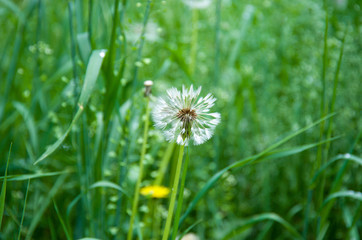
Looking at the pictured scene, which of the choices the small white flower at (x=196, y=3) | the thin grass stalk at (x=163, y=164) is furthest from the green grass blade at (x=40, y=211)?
the small white flower at (x=196, y=3)

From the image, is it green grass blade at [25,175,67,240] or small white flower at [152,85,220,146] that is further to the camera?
green grass blade at [25,175,67,240]

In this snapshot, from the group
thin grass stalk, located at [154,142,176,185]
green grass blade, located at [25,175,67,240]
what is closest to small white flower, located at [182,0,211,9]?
thin grass stalk, located at [154,142,176,185]

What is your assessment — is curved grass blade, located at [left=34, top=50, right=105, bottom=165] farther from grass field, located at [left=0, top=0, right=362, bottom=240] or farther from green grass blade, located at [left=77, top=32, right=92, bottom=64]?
green grass blade, located at [left=77, top=32, right=92, bottom=64]

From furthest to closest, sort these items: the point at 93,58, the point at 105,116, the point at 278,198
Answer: the point at 278,198 < the point at 105,116 < the point at 93,58

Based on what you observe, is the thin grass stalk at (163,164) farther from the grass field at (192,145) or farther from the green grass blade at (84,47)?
the green grass blade at (84,47)

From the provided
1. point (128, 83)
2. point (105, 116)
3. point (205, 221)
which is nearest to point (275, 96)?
point (205, 221)

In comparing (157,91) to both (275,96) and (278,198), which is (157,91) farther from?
(278,198)
